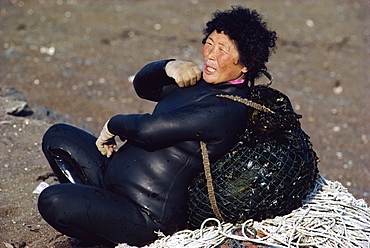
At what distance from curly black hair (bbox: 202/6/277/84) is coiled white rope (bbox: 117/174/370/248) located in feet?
3.29

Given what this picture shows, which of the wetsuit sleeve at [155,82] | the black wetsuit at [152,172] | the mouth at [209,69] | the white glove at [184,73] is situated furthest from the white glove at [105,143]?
the mouth at [209,69]

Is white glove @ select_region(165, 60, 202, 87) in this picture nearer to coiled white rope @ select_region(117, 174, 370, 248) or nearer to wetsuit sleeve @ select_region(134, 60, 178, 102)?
wetsuit sleeve @ select_region(134, 60, 178, 102)

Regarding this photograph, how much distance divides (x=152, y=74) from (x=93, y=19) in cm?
683

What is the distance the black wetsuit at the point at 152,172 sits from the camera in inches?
110

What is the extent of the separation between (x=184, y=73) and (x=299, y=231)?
1271 mm

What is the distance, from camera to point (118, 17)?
32.5 ft

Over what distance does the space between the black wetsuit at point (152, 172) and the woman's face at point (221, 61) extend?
6cm

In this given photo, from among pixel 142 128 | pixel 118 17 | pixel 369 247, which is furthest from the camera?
pixel 118 17

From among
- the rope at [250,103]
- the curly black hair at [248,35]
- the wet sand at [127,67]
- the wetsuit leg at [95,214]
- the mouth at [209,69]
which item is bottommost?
the wet sand at [127,67]

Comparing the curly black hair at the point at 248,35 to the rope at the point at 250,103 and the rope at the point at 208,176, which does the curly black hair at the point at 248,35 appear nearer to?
the rope at the point at 250,103

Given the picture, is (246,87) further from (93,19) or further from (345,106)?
(93,19)

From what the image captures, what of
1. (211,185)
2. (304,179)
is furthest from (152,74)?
(304,179)

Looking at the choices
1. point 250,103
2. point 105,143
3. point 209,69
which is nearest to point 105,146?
point 105,143

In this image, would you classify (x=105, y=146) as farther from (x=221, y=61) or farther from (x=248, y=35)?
(x=248, y=35)
